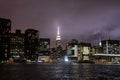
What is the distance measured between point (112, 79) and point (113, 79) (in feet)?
1.18

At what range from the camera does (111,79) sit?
310ft

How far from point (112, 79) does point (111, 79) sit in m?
0.36

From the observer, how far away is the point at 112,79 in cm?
9475

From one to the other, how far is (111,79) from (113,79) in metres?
0.72

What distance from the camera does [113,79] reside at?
311ft
